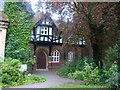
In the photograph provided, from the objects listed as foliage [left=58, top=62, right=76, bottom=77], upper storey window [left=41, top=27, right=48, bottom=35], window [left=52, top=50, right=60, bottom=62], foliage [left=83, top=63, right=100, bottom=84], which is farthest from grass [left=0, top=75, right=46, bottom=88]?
upper storey window [left=41, top=27, right=48, bottom=35]

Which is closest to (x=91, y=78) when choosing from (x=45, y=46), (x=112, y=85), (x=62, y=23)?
(x=112, y=85)

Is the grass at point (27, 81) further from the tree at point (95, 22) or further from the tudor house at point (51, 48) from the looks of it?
the tree at point (95, 22)

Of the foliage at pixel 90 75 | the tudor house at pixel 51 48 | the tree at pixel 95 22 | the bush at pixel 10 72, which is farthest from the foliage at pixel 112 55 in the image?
the bush at pixel 10 72

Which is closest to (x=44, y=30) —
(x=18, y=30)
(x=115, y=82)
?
(x=18, y=30)

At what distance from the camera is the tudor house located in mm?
5617

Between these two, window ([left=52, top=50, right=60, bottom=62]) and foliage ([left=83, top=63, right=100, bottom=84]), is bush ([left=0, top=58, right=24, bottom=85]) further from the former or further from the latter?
window ([left=52, top=50, right=60, bottom=62])

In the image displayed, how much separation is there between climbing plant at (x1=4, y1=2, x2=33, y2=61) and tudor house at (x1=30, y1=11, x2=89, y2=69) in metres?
0.92

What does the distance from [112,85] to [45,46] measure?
426 centimetres

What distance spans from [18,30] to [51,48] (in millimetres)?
2437

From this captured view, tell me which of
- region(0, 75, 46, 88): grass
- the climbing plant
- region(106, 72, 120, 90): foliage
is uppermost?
the climbing plant

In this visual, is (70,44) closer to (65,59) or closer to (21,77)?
(65,59)

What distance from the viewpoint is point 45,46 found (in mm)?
6551

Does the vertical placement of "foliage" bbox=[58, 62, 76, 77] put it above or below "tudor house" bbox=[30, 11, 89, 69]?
below

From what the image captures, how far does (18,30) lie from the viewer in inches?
175
